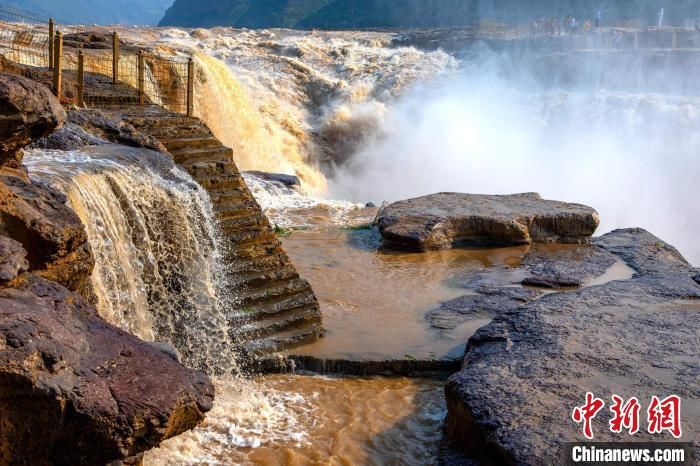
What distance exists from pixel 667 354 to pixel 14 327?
3.65 m

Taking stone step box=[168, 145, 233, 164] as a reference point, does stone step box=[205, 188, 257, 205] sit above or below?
below

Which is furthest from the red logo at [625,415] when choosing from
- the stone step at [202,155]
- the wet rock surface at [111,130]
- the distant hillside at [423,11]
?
the distant hillside at [423,11]

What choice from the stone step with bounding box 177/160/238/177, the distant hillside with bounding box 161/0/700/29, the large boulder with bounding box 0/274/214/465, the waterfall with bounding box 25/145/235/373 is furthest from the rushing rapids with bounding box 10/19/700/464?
the distant hillside with bounding box 161/0/700/29

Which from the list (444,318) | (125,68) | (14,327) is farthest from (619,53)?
(14,327)

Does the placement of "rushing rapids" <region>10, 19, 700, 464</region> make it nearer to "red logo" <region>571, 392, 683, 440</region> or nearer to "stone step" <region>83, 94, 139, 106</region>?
"red logo" <region>571, 392, 683, 440</region>

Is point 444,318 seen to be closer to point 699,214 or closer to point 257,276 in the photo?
point 257,276

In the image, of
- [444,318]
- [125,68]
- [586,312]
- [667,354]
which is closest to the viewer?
[667,354]

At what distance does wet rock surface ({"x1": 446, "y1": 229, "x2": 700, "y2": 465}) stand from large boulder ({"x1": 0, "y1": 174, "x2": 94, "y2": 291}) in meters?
2.18

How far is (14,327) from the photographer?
310 cm

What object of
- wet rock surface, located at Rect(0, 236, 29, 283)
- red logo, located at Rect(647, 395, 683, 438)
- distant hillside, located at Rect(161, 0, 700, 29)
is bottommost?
red logo, located at Rect(647, 395, 683, 438)

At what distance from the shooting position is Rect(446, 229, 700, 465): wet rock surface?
398 centimetres

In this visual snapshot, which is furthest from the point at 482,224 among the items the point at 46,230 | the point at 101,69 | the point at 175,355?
the point at 46,230

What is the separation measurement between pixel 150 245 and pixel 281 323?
1167mm

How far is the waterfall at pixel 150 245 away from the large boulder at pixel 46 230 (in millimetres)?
669
